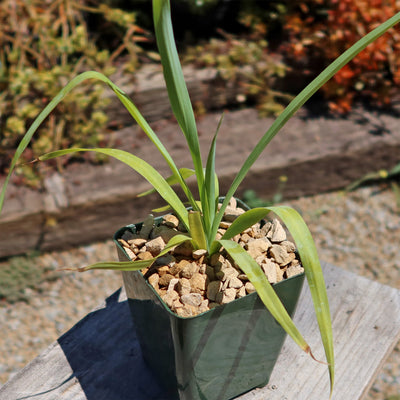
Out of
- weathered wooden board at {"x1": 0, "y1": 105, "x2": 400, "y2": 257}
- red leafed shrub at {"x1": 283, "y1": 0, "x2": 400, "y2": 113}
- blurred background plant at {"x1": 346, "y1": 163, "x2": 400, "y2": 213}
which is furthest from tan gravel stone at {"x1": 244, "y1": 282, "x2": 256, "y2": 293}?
red leafed shrub at {"x1": 283, "y1": 0, "x2": 400, "y2": 113}

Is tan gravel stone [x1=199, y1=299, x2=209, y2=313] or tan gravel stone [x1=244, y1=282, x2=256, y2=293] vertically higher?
tan gravel stone [x1=244, y1=282, x2=256, y2=293]

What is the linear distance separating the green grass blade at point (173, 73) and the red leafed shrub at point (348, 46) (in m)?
1.78

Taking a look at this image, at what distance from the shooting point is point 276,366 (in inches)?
37.7

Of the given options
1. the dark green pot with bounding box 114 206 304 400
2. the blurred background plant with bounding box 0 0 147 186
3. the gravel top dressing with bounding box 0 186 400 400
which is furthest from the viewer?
the blurred background plant with bounding box 0 0 147 186

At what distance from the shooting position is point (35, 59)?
7.43ft

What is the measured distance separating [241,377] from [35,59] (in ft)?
6.39

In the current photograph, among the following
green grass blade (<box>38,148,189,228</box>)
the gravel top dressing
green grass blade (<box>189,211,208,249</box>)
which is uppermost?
green grass blade (<box>38,148,189,228</box>)

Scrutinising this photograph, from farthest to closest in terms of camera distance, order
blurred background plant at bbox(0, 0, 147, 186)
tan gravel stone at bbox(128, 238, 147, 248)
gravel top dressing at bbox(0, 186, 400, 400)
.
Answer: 1. blurred background plant at bbox(0, 0, 147, 186)
2. gravel top dressing at bbox(0, 186, 400, 400)
3. tan gravel stone at bbox(128, 238, 147, 248)

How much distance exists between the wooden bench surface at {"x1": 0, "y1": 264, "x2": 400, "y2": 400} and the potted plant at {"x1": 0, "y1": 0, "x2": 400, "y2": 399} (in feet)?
0.32

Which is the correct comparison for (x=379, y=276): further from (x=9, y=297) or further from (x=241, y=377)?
(x=9, y=297)

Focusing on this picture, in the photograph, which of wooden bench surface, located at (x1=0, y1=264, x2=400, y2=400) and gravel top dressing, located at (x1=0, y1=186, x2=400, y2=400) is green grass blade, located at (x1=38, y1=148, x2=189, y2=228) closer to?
wooden bench surface, located at (x1=0, y1=264, x2=400, y2=400)

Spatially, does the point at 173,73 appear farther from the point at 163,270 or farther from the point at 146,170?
the point at 163,270

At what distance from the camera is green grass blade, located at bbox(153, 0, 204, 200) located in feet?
2.20

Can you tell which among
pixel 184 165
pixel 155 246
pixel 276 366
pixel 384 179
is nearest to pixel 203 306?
pixel 155 246
